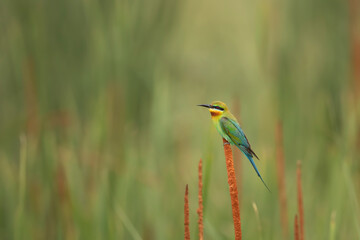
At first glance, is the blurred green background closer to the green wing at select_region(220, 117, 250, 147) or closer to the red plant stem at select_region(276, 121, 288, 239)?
the red plant stem at select_region(276, 121, 288, 239)

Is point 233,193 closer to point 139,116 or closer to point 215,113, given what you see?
point 215,113

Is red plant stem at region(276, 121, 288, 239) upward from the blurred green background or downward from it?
downward

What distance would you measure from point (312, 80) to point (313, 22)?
18 centimetres

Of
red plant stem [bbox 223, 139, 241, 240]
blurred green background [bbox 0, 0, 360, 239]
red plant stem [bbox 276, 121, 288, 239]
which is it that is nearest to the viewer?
red plant stem [bbox 223, 139, 241, 240]

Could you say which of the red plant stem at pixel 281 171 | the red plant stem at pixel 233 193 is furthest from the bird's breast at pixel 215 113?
the red plant stem at pixel 281 171

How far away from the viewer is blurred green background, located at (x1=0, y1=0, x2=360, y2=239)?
1.37 metres

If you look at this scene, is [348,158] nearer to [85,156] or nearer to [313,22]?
[313,22]

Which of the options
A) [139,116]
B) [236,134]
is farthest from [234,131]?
[139,116]

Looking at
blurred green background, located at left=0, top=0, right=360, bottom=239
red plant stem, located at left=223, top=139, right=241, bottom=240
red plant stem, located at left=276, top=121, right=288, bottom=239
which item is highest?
blurred green background, located at left=0, top=0, right=360, bottom=239

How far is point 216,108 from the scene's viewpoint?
0.73 m

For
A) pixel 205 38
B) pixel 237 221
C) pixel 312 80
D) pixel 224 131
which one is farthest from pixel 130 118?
pixel 205 38

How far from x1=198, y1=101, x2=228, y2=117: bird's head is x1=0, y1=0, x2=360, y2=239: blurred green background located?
535 mm

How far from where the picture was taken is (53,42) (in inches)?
61.4

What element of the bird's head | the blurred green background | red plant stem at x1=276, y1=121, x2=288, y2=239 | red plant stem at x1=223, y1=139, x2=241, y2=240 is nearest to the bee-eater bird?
the bird's head
